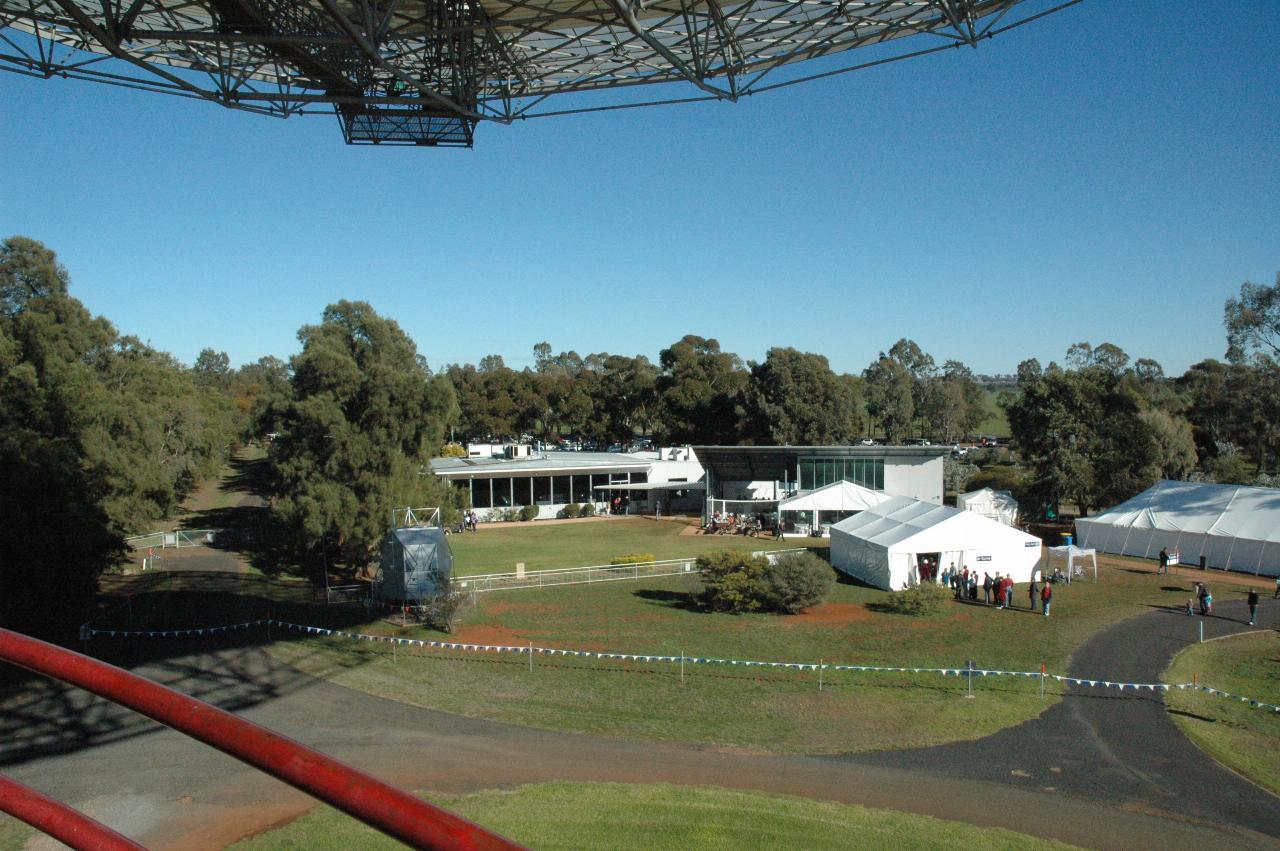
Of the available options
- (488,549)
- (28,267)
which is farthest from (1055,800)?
(28,267)

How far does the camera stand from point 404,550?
84.6 feet

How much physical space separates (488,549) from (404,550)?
14707 mm

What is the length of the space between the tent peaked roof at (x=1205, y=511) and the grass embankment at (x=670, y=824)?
28100mm

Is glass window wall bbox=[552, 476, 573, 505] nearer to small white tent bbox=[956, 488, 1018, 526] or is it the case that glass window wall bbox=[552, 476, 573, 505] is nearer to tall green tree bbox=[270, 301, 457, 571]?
tall green tree bbox=[270, 301, 457, 571]

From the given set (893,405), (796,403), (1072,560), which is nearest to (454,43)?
(1072,560)

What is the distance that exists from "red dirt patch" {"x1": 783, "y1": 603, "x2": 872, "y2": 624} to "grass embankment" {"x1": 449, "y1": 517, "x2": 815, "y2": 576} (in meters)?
10.8

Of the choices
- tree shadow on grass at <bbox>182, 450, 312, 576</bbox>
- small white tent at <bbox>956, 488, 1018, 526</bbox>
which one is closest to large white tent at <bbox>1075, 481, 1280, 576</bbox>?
small white tent at <bbox>956, 488, 1018, 526</bbox>

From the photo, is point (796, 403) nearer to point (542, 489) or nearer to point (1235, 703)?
point (542, 489)

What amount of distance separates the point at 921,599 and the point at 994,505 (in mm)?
22701

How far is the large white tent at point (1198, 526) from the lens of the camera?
32656 mm

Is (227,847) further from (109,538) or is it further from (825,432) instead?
(825,432)

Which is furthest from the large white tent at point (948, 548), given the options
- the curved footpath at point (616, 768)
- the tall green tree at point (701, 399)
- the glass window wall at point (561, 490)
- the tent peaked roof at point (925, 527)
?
the tall green tree at point (701, 399)

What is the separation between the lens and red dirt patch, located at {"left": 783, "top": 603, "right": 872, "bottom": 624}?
24922mm

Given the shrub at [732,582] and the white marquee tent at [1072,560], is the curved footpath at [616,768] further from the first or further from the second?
the white marquee tent at [1072,560]
